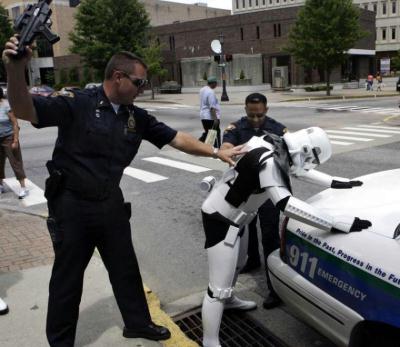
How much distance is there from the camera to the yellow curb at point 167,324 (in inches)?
128

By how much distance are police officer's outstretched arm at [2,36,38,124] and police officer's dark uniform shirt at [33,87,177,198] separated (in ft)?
0.87

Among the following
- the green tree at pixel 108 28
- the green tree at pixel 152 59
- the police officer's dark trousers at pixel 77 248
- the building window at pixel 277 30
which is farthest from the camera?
the building window at pixel 277 30

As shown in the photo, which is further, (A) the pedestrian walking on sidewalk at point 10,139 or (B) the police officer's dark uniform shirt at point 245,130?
(A) the pedestrian walking on sidewalk at point 10,139

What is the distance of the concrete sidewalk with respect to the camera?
332cm

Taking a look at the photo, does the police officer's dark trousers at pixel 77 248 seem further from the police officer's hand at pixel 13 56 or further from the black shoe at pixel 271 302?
the black shoe at pixel 271 302

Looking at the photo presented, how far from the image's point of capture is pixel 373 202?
282 cm

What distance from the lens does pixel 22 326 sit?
3.50 metres

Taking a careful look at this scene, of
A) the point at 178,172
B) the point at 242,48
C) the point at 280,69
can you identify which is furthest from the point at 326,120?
the point at 242,48

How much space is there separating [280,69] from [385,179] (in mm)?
40912

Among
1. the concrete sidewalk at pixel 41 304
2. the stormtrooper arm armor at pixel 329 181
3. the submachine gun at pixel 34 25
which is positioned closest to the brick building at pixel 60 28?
the concrete sidewalk at pixel 41 304

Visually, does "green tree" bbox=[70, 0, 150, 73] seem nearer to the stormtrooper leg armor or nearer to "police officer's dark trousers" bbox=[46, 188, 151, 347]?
"police officer's dark trousers" bbox=[46, 188, 151, 347]

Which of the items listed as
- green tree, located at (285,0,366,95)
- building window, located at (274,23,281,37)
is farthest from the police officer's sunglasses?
building window, located at (274,23,281,37)

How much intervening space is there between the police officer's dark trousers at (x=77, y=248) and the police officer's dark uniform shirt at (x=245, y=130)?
1444mm

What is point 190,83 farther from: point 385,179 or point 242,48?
point 385,179
